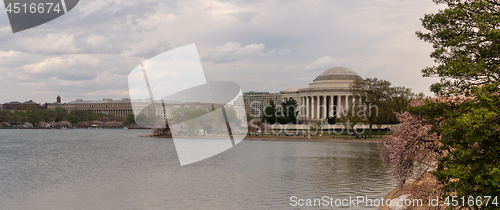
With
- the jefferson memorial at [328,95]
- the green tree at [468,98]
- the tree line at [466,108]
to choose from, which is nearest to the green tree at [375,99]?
the jefferson memorial at [328,95]

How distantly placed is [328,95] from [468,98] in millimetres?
107316

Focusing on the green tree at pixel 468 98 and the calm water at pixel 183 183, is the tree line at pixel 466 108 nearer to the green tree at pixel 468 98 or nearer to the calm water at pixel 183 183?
the green tree at pixel 468 98

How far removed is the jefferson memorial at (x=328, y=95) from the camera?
118125 millimetres

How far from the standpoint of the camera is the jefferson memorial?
118125mm

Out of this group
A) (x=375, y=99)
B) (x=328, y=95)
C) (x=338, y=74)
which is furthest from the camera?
(x=338, y=74)

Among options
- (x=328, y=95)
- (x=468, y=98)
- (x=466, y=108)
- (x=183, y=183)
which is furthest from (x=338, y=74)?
(x=466, y=108)

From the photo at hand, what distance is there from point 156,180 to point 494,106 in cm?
2349

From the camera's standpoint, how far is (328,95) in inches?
4710

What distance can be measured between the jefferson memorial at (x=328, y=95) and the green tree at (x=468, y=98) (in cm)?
10166

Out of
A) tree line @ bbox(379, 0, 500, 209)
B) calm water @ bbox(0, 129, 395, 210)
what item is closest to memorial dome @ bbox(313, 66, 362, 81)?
calm water @ bbox(0, 129, 395, 210)

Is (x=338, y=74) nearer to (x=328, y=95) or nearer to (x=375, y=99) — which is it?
(x=328, y=95)

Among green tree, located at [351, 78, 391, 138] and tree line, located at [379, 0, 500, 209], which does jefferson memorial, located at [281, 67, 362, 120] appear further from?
tree line, located at [379, 0, 500, 209]

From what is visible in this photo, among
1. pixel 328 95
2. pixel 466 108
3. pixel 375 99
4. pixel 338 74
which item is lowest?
pixel 466 108

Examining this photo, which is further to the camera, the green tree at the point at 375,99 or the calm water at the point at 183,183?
the green tree at the point at 375,99
